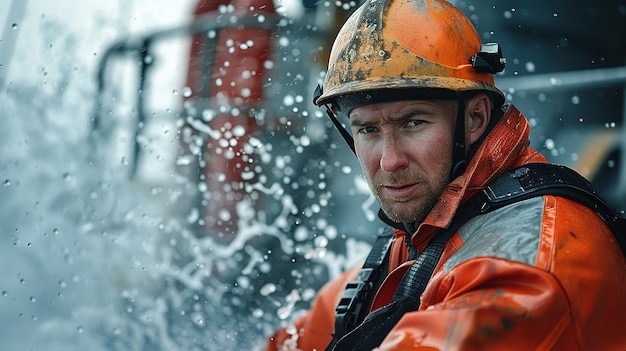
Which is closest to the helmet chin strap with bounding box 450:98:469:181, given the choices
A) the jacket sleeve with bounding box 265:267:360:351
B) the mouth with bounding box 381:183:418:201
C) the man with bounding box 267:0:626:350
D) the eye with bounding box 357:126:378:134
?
the man with bounding box 267:0:626:350

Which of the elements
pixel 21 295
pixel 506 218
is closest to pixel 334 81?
pixel 506 218

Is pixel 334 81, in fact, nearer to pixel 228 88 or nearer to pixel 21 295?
pixel 228 88

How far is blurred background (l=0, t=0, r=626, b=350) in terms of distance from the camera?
4.25m

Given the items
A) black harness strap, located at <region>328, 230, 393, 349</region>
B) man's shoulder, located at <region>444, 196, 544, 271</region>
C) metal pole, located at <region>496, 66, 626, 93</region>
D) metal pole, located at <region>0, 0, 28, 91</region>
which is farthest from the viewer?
metal pole, located at <region>0, 0, 28, 91</region>

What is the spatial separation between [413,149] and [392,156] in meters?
0.06

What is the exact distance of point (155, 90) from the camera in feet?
15.2

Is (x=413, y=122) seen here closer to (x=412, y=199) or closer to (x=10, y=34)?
(x=412, y=199)

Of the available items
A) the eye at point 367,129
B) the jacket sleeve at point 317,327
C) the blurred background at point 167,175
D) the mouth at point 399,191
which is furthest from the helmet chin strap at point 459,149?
the blurred background at point 167,175

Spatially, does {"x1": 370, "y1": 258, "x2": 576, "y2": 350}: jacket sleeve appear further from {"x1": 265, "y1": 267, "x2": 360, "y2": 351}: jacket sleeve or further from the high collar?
{"x1": 265, "y1": 267, "x2": 360, "y2": 351}: jacket sleeve

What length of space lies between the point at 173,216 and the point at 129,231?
0.93 ft

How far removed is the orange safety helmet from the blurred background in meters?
2.27

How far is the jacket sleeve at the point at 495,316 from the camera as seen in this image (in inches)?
53.2

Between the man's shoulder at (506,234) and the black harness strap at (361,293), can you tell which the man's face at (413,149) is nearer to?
the man's shoulder at (506,234)

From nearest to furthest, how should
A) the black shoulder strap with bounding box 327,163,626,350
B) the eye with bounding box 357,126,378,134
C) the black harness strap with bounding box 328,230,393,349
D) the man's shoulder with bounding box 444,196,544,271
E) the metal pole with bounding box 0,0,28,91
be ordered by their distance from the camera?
the man's shoulder with bounding box 444,196,544,271
the black shoulder strap with bounding box 327,163,626,350
the eye with bounding box 357,126,378,134
the black harness strap with bounding box 328,230,393,349
the metal pole with bounding box 0,0,28,91
